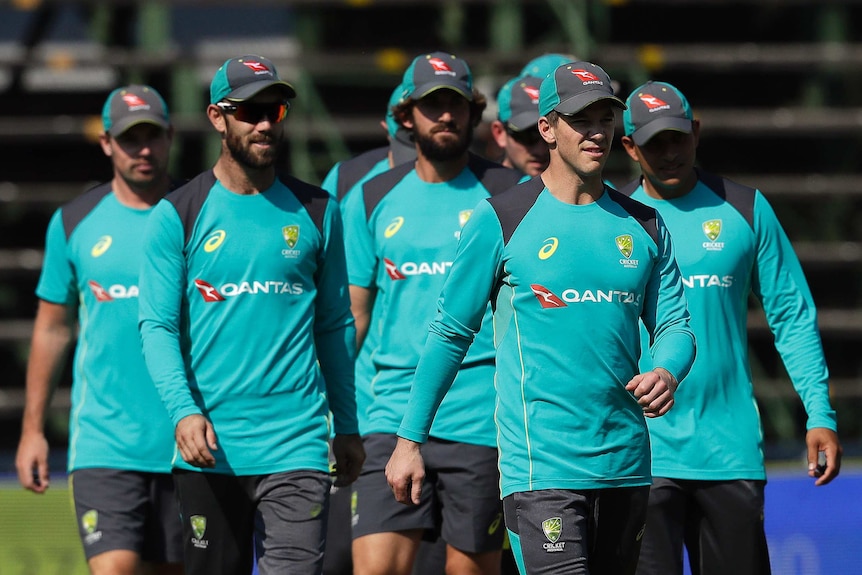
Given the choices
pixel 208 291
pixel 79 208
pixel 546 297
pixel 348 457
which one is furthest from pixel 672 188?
pixel 79 208

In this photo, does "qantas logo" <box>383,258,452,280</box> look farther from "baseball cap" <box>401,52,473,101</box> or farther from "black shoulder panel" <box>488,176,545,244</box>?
"black shoulder panel" <box>488,176,545,244</box>

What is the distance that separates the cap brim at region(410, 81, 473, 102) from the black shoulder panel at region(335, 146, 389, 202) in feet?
3.24

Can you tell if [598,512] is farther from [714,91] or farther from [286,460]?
[714,91]

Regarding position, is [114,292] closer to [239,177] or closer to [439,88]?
[239,177]

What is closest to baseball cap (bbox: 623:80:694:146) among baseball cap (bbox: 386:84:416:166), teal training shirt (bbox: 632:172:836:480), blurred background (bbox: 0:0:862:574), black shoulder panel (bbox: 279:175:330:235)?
teal training shirt (bbox: 632:172:836:480)

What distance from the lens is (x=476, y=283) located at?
5.13 m

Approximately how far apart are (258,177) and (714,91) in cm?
766

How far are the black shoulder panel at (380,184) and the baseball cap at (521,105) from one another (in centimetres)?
64

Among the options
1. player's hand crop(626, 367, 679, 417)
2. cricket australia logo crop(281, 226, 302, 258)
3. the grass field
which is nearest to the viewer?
player's hand crop(626, 367, 679, 417)

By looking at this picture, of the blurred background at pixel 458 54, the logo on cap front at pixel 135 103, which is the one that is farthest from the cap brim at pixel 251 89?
the blurred background at pixel 458 54

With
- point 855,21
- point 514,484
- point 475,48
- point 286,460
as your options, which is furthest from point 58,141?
point 514,484

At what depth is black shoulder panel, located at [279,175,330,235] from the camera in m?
6.00

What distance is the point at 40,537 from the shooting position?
341 inches

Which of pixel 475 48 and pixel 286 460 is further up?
pixel 475 48
